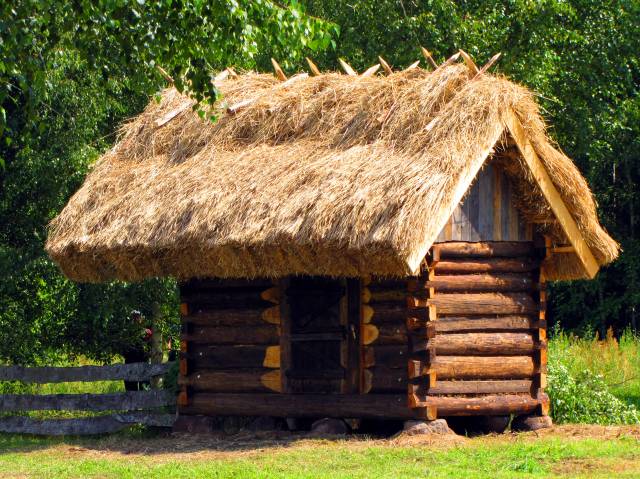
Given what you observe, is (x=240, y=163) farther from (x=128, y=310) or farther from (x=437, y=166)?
(x=128, y=310)

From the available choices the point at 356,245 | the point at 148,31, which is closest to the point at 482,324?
the point at 356,245

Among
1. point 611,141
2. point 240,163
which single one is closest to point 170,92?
point 240,163

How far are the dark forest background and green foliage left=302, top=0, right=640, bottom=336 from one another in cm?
3

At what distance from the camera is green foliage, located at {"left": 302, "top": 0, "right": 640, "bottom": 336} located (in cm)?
2347

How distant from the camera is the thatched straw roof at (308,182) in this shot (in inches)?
523

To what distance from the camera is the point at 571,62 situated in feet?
83.6

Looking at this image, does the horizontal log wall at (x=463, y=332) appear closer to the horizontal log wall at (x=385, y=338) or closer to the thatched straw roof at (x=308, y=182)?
the horizontal log wall at (x=385, y=338)

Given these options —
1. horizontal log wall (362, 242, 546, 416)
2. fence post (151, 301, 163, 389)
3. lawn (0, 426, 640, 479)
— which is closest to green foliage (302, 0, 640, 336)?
fence post (151, 301, 163, 389)

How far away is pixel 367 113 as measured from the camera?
1533cm

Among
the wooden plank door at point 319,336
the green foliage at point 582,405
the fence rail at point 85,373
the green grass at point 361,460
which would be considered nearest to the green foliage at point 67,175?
the fence rail at point 85,373

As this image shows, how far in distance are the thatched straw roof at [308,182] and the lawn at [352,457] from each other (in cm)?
199

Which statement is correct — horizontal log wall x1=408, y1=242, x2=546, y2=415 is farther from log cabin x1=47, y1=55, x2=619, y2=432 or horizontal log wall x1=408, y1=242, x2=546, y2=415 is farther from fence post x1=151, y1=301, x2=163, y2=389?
fence post x1=151, y1=301, x2=163, y2=389

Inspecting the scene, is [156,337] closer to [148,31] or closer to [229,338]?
[229,338]

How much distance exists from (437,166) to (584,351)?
8.10 metres
